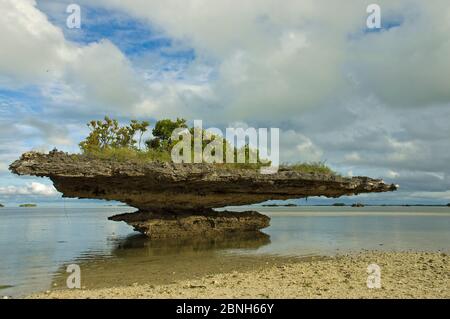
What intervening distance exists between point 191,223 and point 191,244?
304cm

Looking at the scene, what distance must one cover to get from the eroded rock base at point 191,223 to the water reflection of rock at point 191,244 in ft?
1.64

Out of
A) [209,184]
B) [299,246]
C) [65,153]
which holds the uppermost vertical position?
[65,153]

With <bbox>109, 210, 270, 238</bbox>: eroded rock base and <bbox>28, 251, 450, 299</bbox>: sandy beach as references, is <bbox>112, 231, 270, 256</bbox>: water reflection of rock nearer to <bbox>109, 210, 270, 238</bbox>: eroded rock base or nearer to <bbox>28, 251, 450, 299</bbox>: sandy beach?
<bbox>109, 210, 270, 238</bbox>: eroded rock base

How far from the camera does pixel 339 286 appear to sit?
10125 millimetres

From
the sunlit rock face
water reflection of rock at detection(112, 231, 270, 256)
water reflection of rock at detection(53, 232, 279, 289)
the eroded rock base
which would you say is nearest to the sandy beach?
water reflection of rock at detection(53, 232, 279, 289)

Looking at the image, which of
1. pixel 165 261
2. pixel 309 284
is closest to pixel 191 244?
pixel 165 261

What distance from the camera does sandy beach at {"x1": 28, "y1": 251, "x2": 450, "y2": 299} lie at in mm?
9180

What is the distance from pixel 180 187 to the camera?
821 inches

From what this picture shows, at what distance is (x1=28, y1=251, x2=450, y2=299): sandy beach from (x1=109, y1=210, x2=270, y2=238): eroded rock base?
32.9ft

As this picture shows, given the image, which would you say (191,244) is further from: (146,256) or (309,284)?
(309,284)

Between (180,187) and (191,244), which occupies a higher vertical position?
(180,187)
